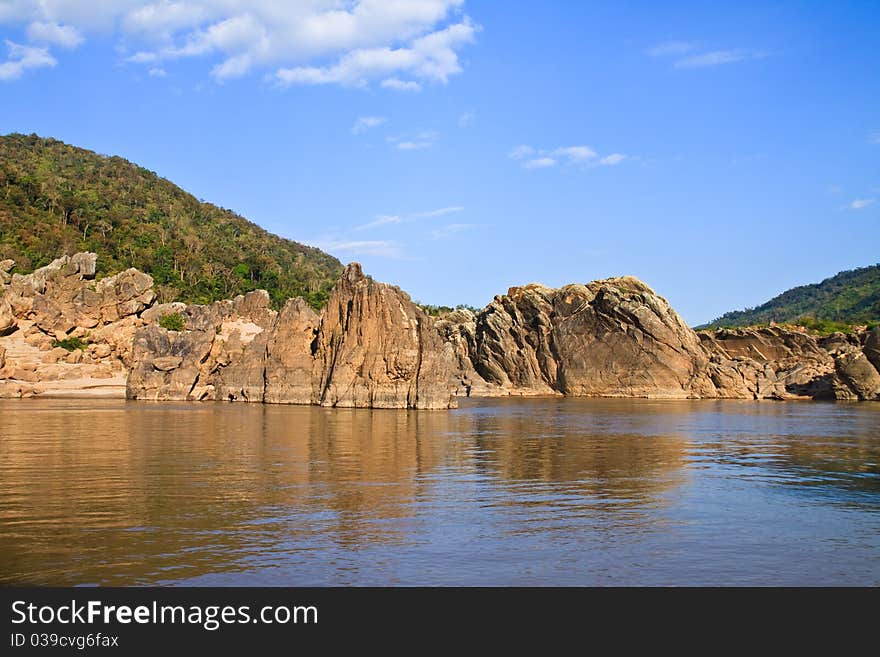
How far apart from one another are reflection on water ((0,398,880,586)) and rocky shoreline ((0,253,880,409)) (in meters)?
21.5

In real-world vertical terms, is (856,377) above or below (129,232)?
below

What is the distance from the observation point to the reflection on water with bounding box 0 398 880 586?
1208 cm

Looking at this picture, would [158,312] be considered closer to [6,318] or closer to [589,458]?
[6,318]

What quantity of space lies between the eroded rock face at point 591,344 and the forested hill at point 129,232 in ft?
93.2

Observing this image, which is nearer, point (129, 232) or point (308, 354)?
point (308, 354)

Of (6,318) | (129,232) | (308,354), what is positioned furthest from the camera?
(129,232)

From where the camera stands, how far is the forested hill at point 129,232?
103m

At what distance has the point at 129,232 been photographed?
11831 cm

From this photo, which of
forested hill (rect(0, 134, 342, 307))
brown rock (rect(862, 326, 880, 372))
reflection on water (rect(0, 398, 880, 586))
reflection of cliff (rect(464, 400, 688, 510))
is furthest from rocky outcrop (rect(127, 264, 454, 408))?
brown rock (rect(862, 326, 880, 372))

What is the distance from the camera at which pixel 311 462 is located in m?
24.9

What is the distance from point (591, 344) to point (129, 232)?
70546 mm

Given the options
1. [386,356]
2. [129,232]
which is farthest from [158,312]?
[129,232]

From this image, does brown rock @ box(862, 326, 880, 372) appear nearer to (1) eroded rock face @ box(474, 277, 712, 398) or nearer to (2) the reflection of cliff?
(1) eroded rock face @ box(474, 277, 712, 398)

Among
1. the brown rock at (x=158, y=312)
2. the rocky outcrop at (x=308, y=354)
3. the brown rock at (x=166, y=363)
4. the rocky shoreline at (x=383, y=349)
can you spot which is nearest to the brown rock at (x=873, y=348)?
the rocky shoreline at (x=383, y=349)
